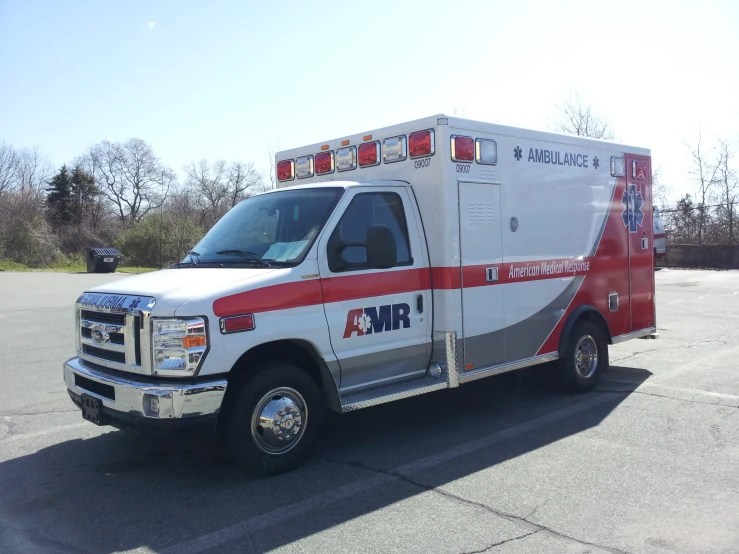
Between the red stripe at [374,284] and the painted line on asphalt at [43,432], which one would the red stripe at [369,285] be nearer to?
the red stripe at [374,284]

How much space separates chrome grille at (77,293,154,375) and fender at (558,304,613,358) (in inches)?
179

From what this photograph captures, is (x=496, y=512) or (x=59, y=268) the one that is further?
(x=59, y=268)

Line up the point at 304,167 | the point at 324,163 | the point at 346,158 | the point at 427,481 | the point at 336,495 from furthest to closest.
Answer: the point at 304,167
the point at 324,163
the point at 346,158
the point at 427,481
the point at 336,495

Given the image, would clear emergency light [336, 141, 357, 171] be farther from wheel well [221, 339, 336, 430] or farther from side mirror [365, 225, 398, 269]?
wheel well [221, 339, 336, 430]

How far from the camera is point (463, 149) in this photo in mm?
6059

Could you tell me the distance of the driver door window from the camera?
17.4ft

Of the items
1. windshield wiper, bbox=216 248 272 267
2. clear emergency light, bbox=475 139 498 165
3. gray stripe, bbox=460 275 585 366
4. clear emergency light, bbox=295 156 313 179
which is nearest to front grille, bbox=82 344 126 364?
windshield wiper, bbox=216 248 272 267

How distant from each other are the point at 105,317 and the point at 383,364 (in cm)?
230

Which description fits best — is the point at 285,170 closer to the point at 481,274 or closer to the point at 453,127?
the point at 453,127

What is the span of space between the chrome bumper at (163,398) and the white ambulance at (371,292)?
0.04ft

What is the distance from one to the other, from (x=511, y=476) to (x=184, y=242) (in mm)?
33233

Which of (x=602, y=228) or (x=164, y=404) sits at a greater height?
(x=602, y=228)

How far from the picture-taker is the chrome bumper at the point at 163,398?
441cm

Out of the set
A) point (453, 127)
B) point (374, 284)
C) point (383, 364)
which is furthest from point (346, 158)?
point (383, 364)
